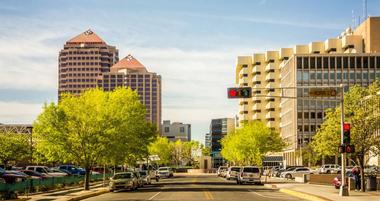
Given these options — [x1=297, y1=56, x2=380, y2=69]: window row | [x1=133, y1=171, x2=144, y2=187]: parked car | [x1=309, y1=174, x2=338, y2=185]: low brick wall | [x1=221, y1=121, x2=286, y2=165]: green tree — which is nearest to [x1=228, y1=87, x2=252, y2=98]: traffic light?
[x1=133, y1=171, x2=144, y2=187]: parked car

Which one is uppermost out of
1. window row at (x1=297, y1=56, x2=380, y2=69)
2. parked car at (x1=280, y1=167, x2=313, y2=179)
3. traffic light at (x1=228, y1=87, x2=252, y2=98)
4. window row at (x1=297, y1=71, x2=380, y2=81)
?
window row at (x1=297, y1=56, x2=380, y2=69)

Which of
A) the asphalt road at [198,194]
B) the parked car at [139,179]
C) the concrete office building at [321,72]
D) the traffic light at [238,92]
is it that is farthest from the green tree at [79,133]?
the concrete office building at [321,72]

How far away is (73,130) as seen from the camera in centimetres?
4875

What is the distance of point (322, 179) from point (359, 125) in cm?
1552

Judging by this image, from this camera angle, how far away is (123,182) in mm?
49125

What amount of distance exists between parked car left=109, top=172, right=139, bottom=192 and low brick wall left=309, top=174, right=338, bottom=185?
17511 mm

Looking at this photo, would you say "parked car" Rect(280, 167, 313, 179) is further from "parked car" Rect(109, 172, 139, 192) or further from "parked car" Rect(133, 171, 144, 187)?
"parked car" Rect(109, 172, 139, 192)

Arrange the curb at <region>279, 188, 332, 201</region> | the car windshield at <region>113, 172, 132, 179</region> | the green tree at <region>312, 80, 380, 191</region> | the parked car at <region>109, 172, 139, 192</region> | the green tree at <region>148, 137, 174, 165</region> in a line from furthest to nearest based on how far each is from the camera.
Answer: the green tree at <region>148, 137, 174, 165</region>
the car windshield at <region>113, 172, 132, 179</region>
the parked car at <region>109, 172, 139, 192</region>
the green tree at <region>312, 80, 380, 191</region>
the curb at <region>279, 188, 332, 201</region>

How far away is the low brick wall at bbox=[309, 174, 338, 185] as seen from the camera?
187 ft

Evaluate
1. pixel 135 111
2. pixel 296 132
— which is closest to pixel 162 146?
pixel 296 132

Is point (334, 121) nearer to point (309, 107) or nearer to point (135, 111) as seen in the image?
point (135, 111)


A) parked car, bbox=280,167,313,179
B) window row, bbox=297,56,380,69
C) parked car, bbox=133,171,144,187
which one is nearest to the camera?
parked car, bbox=133,171,144,187

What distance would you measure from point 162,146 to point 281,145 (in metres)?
44.6

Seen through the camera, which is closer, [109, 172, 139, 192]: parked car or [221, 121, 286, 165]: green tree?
[109, 172, 139, 192]: parked car
